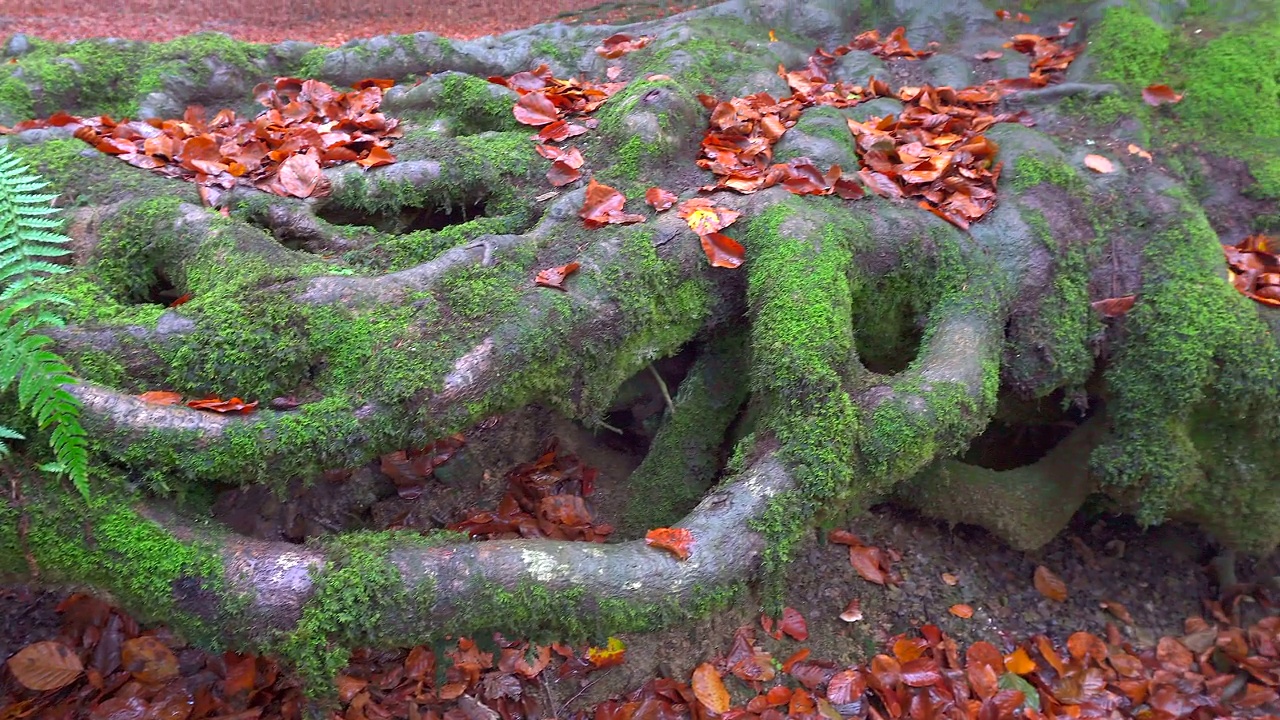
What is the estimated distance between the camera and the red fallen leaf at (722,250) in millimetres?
3086

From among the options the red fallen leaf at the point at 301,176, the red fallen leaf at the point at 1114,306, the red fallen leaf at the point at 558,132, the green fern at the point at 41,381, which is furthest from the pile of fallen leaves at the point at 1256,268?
the green fern at the point at 41,381

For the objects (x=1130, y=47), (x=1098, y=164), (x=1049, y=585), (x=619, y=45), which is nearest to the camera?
(x=1098, y=164)

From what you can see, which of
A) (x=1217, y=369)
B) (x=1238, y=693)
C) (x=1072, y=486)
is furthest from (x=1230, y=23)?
(x=1238, y=693)

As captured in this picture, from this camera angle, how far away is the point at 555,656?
3338 mm

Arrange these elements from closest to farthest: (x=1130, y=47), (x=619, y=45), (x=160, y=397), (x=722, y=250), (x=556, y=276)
Result: 1. (x=160, y=397)
2. (x=556, y=276)
3. (x=722, y=250)
4. (x=1130, y=47)
5. (x=619, y=45)

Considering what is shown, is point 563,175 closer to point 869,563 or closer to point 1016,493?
point 869,563

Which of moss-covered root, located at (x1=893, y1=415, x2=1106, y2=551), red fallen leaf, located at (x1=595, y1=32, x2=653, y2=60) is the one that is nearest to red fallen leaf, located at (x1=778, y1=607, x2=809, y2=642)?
moss-covered root, located at (x1=893, y1=415, x2=1106, y2=551)

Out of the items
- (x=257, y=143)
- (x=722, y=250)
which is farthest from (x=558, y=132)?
(x=257, y=143)

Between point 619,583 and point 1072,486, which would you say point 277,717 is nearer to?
point 619,583

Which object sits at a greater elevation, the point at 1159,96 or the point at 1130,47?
the point at 1130,47

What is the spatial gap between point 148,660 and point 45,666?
336mm

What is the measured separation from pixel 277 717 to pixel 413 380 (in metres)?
1.57

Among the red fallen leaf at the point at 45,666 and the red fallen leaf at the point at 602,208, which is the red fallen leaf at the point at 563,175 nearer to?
the red fallen leaf at the point at 602,208

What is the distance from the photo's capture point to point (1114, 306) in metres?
3.40
